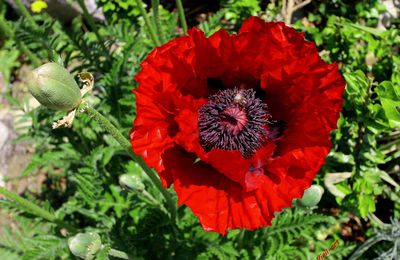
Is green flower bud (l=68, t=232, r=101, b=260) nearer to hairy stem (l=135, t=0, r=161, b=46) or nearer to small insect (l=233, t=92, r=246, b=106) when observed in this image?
small insect (l=233, t=92, r=246, b=106)

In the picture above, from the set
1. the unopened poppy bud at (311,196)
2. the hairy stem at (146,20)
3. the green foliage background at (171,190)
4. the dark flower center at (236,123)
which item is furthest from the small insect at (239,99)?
the hairy stem at (146,20)

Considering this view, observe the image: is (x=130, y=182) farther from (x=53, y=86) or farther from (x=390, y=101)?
(x=390, y=101)

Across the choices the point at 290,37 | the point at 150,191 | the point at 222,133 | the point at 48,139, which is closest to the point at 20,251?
the point at 48,139

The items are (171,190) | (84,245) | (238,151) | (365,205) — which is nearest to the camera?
(238,151)

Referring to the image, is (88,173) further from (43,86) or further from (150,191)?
(43,86)

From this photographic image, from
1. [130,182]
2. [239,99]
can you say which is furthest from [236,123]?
[130,182]

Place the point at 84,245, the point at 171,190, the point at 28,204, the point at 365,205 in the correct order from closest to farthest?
the point at 84,245 → the point at 28,204 → the point at 171,190 → the point at 365,205

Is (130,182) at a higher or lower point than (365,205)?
higher

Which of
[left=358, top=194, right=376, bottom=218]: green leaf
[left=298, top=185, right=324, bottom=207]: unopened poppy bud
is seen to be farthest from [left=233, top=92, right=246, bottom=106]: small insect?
[left=358, top=194, right=376, bottom=218]: green leaf
